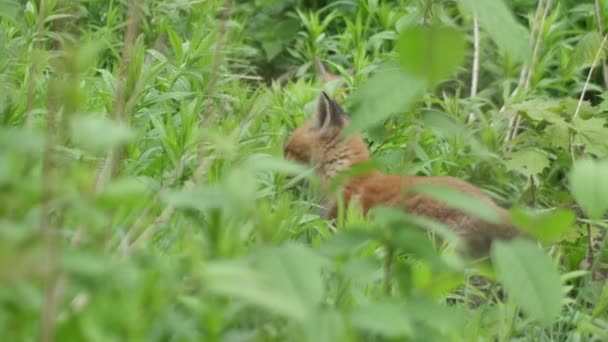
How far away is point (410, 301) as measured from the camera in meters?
2.66

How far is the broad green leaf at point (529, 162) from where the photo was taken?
19.8ft

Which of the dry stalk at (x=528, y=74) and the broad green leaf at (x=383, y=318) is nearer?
the broad green leaf at (x=383, y=318)

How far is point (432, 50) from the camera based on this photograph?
250 centimetres

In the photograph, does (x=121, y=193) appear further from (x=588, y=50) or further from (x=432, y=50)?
(x=588, y=50)

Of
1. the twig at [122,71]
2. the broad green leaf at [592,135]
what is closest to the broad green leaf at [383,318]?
the twig at [122,71]

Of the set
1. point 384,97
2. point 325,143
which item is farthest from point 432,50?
point 325,143

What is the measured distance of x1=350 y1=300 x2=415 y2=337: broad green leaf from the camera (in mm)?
2434

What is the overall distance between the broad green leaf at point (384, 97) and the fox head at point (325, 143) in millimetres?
3879

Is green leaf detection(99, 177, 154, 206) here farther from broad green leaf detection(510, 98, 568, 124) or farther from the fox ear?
the fox ear

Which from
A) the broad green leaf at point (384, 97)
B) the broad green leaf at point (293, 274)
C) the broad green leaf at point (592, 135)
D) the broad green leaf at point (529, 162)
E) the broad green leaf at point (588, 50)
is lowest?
the broad green leaf at point (529, 162)

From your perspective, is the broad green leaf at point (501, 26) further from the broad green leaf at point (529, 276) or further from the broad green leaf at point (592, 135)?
the broad green leaf at point (592, 135)

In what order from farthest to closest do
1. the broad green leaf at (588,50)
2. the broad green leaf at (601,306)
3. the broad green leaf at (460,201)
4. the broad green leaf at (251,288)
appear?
the broad green leaf at (588,50) < the broad green leaf at (601,306) < the broad green leaf at (460,201) < the broad green leaf at (251,288)

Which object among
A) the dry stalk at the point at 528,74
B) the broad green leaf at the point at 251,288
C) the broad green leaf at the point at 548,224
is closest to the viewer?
the broad green leaf at the point at 251,288

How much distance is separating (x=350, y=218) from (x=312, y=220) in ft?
1.28
